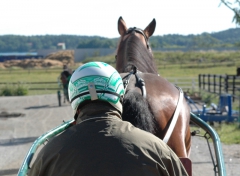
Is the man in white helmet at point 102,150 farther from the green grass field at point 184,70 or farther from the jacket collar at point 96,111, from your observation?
the green grass field at point 184,70

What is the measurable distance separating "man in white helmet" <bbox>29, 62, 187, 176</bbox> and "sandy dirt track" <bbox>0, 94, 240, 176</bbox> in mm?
5015

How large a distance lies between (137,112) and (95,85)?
2.35 feet

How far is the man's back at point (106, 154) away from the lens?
7.37 ft

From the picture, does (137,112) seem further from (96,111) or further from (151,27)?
(151,27)

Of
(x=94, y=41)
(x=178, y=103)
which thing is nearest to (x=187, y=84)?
(x=178, y=103)

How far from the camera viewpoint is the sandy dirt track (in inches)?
308

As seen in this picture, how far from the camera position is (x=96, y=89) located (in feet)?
8.23

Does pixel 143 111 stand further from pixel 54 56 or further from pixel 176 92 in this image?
pixel 54 56

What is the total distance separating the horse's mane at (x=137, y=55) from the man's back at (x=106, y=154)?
7.23ft

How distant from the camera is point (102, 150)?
7.47 feet

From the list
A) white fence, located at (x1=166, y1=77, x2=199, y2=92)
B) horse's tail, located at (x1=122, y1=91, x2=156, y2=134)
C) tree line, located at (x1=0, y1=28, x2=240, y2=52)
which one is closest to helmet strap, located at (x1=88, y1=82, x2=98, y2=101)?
horse's tail, located at (x1=122, y1=91, x2=156, y2=134)

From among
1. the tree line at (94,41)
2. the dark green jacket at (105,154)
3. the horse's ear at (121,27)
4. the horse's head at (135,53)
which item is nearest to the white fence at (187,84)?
the horse's ear at (121,27)

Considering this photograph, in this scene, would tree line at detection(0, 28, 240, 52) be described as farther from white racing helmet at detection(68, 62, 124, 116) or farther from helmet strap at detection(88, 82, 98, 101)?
helmet strap at detection(88, 82, 98, 101)

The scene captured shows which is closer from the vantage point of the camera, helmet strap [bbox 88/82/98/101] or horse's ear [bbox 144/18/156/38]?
helmet strap [bbox 88/82/98/101]
